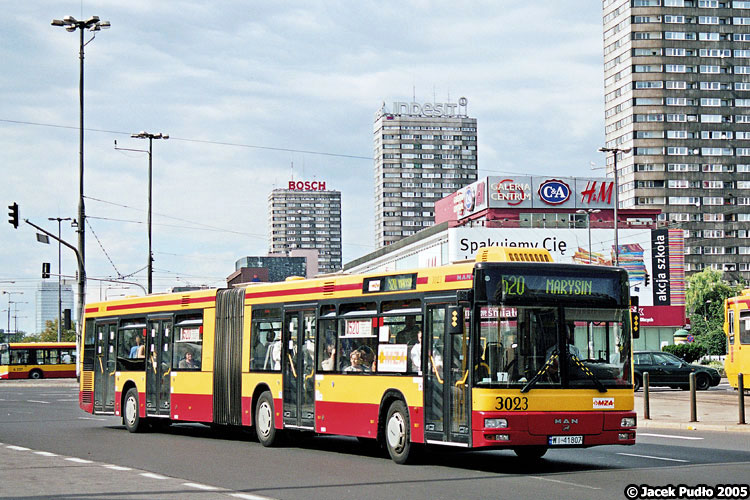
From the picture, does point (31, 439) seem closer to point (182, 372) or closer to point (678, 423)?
point (182, 372)

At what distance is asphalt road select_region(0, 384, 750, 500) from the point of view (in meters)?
12.3

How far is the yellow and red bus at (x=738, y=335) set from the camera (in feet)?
112

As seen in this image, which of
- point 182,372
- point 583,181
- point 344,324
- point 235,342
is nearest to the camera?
point 344,324

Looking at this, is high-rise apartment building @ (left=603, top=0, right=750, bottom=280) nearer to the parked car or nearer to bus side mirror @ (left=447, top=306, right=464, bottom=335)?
the parked car

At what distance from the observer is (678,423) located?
23.2 m

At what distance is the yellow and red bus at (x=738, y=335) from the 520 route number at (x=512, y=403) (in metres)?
21.5

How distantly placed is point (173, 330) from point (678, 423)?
10.7m

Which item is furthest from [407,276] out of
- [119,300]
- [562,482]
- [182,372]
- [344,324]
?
[119,300]

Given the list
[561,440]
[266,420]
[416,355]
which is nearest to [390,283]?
[416,355]

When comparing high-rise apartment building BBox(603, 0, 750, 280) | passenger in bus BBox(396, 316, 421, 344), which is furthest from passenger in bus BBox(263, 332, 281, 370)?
high-rise apartment building BBox(603, 0, 750, 280)

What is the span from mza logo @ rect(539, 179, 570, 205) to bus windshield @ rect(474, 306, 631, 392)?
81.8 metres

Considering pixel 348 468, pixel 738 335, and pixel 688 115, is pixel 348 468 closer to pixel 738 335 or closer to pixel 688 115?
pixel 738 335

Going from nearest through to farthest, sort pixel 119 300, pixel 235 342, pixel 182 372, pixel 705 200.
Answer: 1. pixel 235 342
2. pixel 182 372
3. pixel 119 300
4. pixel 705 200

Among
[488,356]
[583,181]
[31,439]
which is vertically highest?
[583,181]
